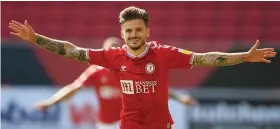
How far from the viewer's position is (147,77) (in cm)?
569

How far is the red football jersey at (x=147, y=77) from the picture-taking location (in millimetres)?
5688

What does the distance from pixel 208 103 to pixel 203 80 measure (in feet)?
1.00

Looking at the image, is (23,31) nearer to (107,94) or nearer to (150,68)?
(150,68)

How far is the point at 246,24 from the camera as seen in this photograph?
12.7 m

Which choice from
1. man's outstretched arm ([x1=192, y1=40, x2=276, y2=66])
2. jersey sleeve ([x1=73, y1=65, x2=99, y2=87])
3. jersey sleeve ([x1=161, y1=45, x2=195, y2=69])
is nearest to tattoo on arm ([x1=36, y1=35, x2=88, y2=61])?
jersey sleeve ([x1=161, y1=45, x2=195, y2=69])

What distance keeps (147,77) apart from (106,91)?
291 cm

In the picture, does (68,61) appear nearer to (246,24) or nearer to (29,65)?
(29,65)

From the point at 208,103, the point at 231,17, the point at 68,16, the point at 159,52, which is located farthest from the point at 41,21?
the point at 159,52

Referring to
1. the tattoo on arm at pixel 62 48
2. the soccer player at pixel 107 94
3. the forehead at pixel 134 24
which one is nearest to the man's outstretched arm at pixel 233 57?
the forehead at pixel 134 24

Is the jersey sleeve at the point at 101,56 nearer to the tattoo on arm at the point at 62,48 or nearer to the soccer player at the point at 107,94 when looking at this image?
the tattoo on arm at the point at 62,48

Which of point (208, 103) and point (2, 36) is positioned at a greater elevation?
point (2, 36)

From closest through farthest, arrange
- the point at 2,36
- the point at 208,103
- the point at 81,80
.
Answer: the point at 81,80 < the point at 208,103 < the point at 2,36

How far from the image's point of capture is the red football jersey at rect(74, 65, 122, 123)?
8.48m

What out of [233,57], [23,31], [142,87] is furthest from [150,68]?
[23,31]
